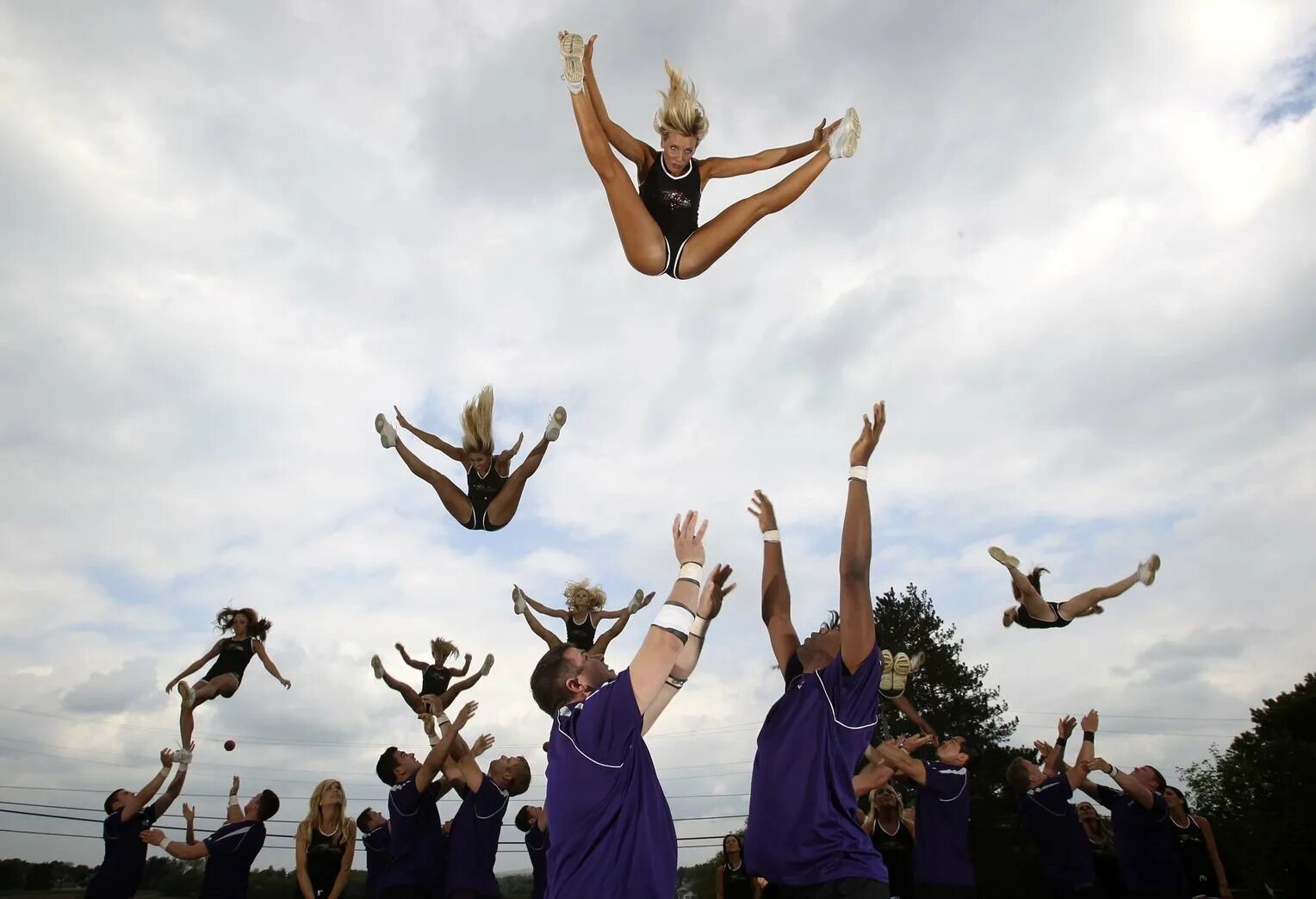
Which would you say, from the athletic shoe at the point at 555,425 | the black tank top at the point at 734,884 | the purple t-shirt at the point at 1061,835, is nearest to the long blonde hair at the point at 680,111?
the athletic shoe at the point at 555,425

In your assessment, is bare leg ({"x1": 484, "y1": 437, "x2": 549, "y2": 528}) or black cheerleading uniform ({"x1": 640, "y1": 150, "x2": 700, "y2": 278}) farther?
bare leg ({"x1": 484, "y1": 437, "x2": 549, "y2": 528})

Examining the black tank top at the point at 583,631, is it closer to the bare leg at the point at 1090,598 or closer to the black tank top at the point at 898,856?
the black tank top at the point at 898,856

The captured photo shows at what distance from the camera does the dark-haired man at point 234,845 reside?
745cm

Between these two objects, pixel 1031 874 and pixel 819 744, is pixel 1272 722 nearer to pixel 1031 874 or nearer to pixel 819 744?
pixel 1031 874

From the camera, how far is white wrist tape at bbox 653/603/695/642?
124 inches

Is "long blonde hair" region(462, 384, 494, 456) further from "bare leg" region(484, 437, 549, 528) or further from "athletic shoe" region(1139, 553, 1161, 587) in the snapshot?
"athletic shoe" region(1139, 553, 1161, 587)

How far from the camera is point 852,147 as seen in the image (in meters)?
6.14

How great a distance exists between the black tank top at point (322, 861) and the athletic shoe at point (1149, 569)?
837 centimetres

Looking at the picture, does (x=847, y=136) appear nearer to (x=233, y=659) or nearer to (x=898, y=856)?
(x=898, y=856)

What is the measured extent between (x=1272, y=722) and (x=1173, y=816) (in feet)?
48.3

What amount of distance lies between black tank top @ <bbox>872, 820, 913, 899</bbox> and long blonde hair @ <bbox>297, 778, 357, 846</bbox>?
4.80 meters

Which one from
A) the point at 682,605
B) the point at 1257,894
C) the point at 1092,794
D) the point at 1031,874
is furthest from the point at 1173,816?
the point at 1031,874

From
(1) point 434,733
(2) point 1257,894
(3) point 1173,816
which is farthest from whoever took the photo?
(2) point 1257,894

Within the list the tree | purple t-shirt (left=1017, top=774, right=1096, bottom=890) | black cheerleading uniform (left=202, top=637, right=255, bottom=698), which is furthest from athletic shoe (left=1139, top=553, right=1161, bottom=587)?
black cheerleading uniform (left=202, top=637, right=255, bottom=698)
